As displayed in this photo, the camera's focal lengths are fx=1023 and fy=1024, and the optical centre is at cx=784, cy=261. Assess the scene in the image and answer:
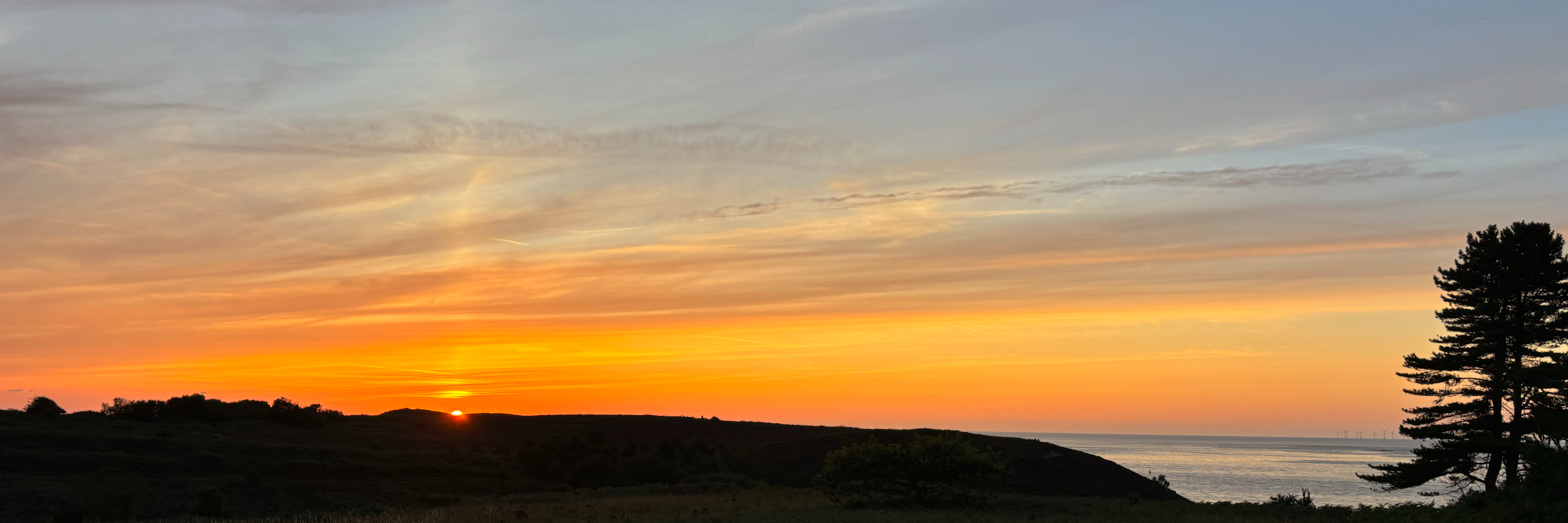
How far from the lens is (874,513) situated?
103ft

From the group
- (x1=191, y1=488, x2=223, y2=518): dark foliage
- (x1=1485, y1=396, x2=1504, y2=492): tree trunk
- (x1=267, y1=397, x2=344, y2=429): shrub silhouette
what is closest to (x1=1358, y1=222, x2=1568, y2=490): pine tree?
(x1=1485, y1=396, x2=1504, y2=492): tree trunk

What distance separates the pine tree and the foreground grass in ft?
73.1

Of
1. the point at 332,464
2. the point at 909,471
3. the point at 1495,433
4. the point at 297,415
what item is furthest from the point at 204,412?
the point at 1495,433

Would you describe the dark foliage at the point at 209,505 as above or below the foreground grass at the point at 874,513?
below

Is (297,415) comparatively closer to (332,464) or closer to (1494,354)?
(332,464)

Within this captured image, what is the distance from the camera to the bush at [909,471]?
117 feet

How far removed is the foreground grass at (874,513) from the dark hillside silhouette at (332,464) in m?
6.53

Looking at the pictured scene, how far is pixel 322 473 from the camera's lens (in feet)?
184

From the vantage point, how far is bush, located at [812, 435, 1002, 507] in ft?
117

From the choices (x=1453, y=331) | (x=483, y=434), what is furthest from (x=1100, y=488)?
(x=483, y=434)

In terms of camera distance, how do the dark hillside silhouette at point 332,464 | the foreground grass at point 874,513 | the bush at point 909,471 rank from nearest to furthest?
the foreground grass at point 874,513 < the bush at point 909,471 < the dark hillside silhouette at point 332,464

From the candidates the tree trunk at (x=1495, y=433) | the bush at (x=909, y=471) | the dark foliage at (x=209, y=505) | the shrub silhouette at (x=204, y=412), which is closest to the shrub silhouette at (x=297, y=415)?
the shrub silhouette at (x=204, y=412)

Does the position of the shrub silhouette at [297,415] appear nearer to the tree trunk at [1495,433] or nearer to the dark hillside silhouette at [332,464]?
the dark hillside silhouette at [332,464]

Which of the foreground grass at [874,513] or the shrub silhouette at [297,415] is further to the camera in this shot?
the shrub silhouette at [297,415]
